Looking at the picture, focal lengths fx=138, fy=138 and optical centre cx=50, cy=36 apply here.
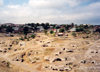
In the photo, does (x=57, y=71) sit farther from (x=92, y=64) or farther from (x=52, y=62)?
(x=92, y=64)

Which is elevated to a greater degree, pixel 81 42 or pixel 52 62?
pixel 81 42

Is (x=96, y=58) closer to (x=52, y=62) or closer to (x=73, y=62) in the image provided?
(x=73, y=62)

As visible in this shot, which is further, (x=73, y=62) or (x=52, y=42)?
(x=52, y=42)

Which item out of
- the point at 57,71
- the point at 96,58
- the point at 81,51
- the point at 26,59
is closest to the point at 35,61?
the point at 26,59

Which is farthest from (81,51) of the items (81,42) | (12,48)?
(12,48)

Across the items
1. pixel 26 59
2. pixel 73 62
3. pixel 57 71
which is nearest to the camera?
pixel 57 71

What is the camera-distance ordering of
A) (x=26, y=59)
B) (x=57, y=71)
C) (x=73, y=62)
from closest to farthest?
(x=57, y=71) → (x=73, y=62) → (x=26, y=59)
